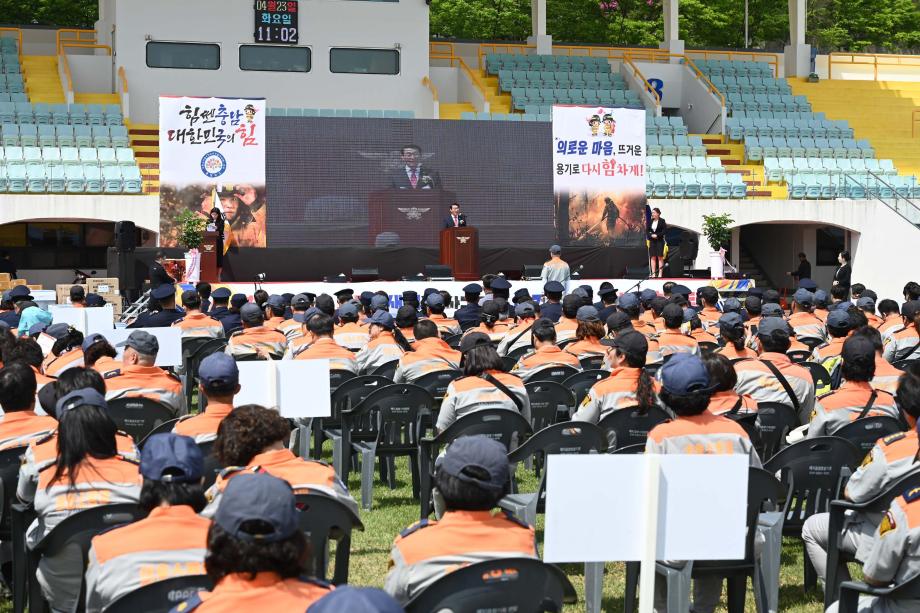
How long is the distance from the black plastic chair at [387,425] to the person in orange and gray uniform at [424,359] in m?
0.56

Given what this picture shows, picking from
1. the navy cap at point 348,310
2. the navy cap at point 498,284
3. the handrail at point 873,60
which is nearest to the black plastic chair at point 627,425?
the navy cap at point 348,310

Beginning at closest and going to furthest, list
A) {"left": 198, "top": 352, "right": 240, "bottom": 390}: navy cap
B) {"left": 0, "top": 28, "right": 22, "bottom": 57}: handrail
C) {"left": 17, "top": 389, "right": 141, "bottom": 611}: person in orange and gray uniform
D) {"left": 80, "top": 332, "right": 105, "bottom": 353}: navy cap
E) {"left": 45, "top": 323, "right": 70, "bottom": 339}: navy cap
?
{"left": 17, "top": 389, "right": 141, "bottom": 611}: person in orange and gray uniform
{"left": 198, "top": 352, "right": 240, "bottom": 390}: navy cap
{"left": 80, "top": 332, "right": 105, "bottom": 353}: navy cap
{"left": 45, "top": 323, "right": 70, "bottom": 339}: navy cap
{"left": 0, "top": 28, "right": 22, "bottom": 57}: handrail

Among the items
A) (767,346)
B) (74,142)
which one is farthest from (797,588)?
(74,142)

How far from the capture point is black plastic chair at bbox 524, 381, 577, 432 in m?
7.91

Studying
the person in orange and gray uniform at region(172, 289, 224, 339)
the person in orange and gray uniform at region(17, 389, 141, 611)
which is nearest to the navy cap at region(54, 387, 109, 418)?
the person in orange and gray uniform at region(17, 389, 141, 611)

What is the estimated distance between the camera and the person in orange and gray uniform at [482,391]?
6.96m

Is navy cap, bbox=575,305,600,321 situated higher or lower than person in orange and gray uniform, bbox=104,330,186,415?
higher

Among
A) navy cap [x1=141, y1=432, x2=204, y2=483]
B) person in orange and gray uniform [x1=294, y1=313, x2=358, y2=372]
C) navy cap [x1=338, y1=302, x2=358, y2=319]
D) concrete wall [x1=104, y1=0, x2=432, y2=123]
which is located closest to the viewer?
navy cap [x1=141, y1=432, x2=204, y2=483]

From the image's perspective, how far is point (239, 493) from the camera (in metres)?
3.03

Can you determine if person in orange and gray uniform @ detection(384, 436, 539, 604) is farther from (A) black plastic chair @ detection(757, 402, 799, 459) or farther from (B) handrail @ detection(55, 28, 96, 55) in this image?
(B) handrail @ detection(55, 28, 96, 55)

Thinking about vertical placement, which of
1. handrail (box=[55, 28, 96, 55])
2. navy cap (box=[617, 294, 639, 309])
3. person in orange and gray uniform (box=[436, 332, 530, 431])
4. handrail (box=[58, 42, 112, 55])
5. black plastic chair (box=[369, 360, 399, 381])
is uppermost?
handrail (box=[55, 28, 96, 55])

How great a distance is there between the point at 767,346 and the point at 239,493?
19.2 ft

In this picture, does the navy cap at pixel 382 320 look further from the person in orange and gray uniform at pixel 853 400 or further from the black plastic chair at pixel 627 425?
the person in orange and gray uniform at pixel 853 400

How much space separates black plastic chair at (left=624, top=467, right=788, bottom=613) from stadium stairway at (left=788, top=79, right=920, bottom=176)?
106 ft
